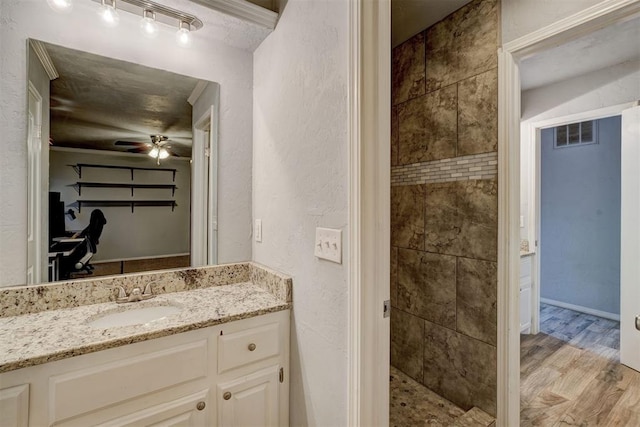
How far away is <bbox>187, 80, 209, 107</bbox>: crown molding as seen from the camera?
5.35ft

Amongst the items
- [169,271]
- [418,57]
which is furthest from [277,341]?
[418,57]

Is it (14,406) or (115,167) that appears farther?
(115,167)

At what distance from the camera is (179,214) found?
1.66 m

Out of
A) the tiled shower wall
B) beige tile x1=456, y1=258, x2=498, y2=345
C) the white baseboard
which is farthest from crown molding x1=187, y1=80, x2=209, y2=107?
the white baseboard

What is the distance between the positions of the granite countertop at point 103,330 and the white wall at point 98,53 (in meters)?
0.25

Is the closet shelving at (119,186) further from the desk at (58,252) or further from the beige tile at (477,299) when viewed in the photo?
the beige tile at (477,299)

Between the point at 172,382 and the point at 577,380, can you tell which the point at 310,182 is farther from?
the point at 577,380

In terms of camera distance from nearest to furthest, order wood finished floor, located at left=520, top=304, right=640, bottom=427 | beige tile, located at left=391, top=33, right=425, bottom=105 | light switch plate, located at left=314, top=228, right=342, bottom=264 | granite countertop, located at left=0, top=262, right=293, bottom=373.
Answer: granite countertop, located at left=0, top=262, right=293, bottom=373 → light switch plate, located at left=314, top=228, right=342, bottom=264 → wood finished floor, located at left=520, top=304, right=640, bottom=427 → beige tile, located at left=391, top=33, right=425, bottom=105

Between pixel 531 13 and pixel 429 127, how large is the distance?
0.72m

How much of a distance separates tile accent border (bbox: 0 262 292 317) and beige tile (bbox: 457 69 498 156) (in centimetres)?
127

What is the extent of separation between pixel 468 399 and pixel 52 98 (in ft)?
8.45

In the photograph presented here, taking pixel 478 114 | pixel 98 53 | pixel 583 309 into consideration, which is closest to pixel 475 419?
pixel 478 114

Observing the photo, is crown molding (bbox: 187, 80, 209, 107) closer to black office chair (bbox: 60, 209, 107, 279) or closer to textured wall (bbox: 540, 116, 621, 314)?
black office chair (bbox: 60, 209, 107, 279)

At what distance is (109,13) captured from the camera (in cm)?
128
